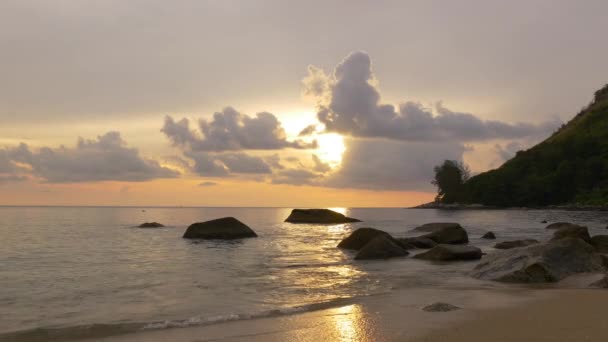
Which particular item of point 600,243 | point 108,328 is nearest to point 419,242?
point 600,243

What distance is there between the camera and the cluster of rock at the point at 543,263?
14.7m

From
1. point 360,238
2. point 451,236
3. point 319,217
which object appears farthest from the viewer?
point 319,217

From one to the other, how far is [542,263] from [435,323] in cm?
763

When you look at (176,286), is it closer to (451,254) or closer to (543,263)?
(543,263)

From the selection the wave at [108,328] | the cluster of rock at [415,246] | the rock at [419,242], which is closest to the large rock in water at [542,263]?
the cluster of rock at [415,246]

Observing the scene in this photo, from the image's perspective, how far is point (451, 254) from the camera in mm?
21797

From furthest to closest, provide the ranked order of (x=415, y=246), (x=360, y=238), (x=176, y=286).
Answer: (x=415, y=246)
(x=360, y=238)
(x=176, y=286)

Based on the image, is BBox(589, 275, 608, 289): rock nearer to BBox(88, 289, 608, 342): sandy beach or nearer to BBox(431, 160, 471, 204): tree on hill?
BBox(88, 289, 608, 342): sandy beach

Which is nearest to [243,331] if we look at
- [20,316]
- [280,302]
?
[280,302]

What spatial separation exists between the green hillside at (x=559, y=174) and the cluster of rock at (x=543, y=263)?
12035cm

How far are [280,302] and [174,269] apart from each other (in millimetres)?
8426

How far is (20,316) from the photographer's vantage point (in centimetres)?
1124

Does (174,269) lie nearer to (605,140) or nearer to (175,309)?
(175,309)

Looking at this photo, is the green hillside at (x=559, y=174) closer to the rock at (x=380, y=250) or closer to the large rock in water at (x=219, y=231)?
the large rock in water at (x=219, y=231)
